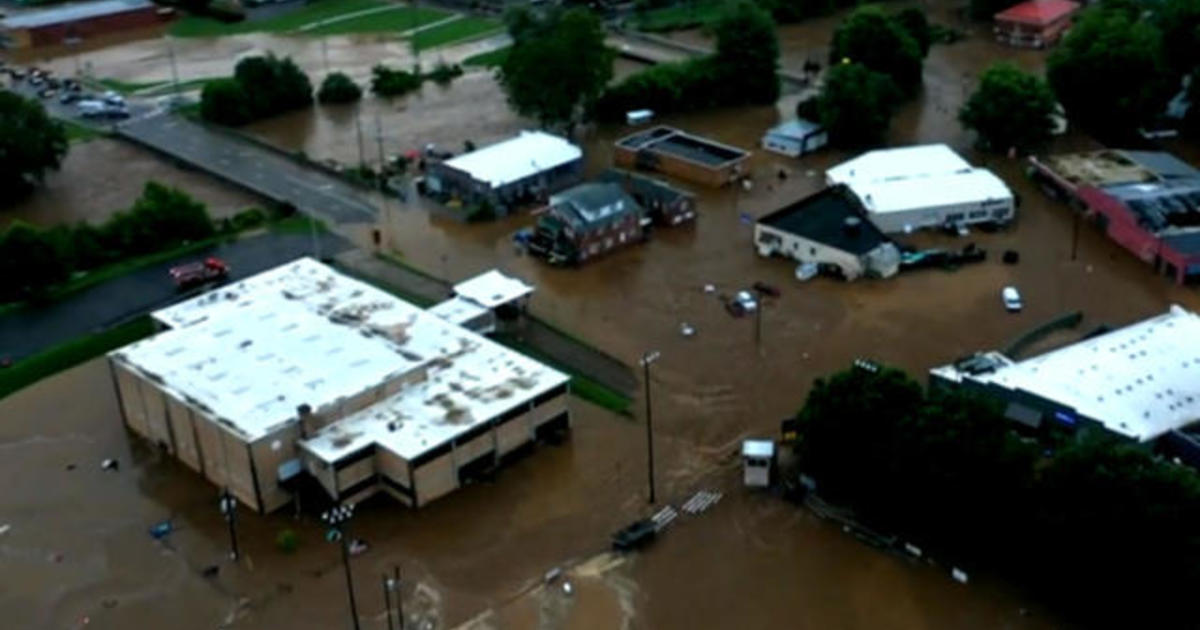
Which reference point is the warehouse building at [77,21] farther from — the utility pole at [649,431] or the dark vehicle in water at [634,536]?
the dark vehicle in water at [634,536]

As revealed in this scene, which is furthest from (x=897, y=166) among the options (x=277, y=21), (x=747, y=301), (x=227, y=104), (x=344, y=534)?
(x=277, y=21)

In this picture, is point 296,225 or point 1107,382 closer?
point 1107,382

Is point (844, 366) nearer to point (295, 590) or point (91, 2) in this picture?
point (295, 590)

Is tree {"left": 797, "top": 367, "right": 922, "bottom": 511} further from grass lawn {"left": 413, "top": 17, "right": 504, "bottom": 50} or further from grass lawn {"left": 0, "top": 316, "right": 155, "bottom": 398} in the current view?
grass lawn {"left": 413, "top": 17, "right": 504, "bottom": 50}

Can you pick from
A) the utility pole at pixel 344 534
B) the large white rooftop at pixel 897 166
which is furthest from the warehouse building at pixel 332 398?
the large white rooftop at pixel 897 166

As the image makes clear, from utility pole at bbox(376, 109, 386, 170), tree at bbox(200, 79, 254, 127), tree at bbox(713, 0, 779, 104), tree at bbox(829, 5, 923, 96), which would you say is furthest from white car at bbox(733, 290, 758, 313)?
tree at bbox(200, 79, 254, 127)

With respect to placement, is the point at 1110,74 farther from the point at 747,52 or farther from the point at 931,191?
the point at 747,52
